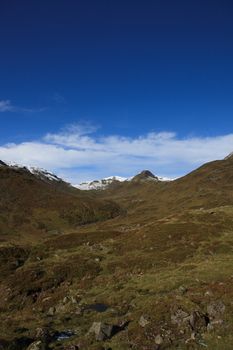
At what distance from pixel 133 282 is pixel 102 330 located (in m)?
13.3

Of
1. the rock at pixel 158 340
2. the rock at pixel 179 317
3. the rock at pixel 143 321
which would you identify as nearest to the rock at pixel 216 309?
the rock at pixel 179 317

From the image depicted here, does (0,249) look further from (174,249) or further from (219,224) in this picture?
(219,224)

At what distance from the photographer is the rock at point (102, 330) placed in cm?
2734

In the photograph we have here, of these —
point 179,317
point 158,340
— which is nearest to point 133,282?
point 179,317

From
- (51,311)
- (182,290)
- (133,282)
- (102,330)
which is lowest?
(51,311)

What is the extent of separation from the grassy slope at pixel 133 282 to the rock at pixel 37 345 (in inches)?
30.9

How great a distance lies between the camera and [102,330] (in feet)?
91.4

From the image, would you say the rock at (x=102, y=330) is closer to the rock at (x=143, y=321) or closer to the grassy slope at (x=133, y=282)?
the grassy slope at (x=133, y=282)

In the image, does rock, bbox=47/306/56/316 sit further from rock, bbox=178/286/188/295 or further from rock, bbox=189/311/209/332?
rock, bbox=189/311/209/332

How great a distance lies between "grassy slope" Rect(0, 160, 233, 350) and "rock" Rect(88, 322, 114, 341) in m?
0.47

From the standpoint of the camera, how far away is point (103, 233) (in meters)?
72.7

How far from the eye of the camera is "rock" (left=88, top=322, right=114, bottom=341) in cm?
2734

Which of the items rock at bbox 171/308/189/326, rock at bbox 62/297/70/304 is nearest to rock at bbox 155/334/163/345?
rock at bbox 171/308/189/326

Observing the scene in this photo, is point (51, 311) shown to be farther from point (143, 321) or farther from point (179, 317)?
point (179, 317)
